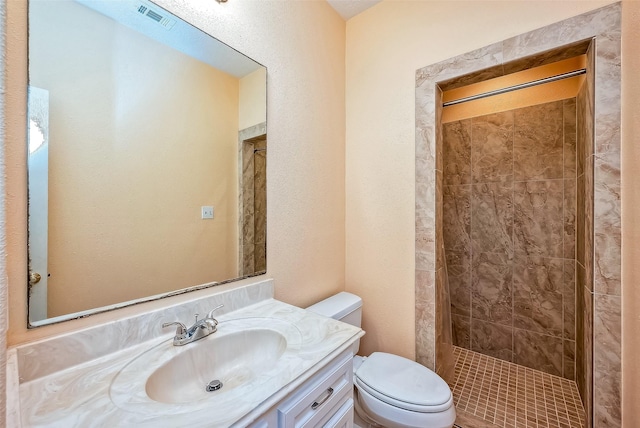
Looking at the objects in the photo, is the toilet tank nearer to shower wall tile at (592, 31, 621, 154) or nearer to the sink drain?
the sink drain

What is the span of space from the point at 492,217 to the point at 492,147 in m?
0.59

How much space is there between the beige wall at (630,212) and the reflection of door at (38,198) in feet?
6.85

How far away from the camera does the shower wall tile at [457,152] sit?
227 centimetres

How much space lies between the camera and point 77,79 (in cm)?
80

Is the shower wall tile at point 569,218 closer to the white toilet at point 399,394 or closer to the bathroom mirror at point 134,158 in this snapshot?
the white toilet at point 399,394

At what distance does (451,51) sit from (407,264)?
1284 mm

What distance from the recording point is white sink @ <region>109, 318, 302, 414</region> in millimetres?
627

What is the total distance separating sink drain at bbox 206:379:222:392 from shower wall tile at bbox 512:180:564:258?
2.29 m

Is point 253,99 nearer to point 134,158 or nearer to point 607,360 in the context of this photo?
point 134,158

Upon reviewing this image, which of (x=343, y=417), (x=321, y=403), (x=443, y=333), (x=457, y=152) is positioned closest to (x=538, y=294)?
(x=443, y=333)

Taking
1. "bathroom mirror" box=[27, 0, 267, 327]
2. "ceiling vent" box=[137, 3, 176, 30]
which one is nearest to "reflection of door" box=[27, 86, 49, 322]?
"bathroom mirror" box=[27, 0, 267, 327]

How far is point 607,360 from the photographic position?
1.10m

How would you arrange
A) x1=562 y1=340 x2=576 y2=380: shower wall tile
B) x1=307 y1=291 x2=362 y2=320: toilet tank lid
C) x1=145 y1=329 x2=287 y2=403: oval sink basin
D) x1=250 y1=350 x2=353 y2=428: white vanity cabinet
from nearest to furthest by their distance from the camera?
x1=250 y1=350 x2=353 y2=428: white vanity cabinet → x1=145 y1=329 x2=287 y2=403: oval sink basin → x1=307 y1=291 x2=362 y2=320: toilet tank lid → x1=562 y1=340 x2=576 y2=380: shower wall tile

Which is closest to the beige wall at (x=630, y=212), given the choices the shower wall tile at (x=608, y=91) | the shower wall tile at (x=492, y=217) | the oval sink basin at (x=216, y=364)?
the shower wall tile at (x=608, y=91)
